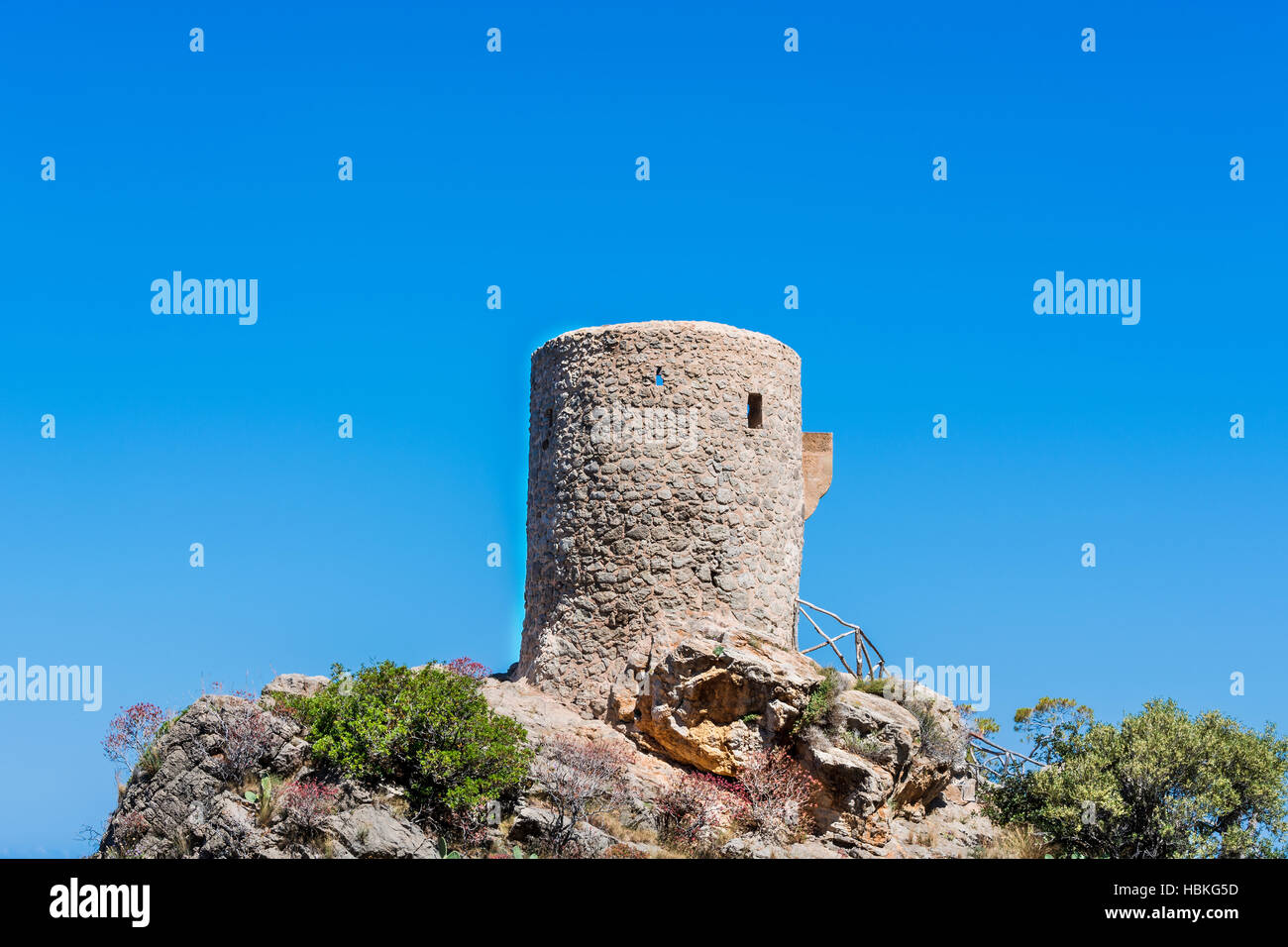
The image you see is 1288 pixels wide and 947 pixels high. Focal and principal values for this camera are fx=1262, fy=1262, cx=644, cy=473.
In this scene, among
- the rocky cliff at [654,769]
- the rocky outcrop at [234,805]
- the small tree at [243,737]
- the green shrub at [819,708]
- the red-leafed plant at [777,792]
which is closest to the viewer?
the rocky outcrop at [234,805]

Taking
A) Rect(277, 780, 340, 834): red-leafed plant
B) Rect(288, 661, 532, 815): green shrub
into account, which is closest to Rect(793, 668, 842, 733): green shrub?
Rect(288, 661, 532, 815): green shrub

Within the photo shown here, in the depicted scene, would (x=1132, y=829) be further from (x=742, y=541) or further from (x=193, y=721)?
(x=193, y=721)

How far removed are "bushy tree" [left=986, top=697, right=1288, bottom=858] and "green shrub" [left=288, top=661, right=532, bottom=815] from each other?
733 cm

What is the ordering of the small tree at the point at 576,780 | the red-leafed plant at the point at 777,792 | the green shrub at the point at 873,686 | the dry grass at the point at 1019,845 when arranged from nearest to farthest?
the small tree at the point at 576,780, the dry grass at the point at 1019,845, the red-leafed plant at the point at 777,792, the green shrub at the point at 873,686

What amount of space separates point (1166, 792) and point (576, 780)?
7844 mm

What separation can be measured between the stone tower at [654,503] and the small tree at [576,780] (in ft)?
4.52

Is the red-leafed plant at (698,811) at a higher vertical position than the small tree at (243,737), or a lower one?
lower

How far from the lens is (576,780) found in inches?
657

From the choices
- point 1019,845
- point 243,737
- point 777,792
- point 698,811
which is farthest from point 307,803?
point 1019,845

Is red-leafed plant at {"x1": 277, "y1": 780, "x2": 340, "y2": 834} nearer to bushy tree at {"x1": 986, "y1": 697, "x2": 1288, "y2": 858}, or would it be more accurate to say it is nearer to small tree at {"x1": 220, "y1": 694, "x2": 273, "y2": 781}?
small tree at {"x1": 220, "y1": 694, "x2": 273, "y2": 781}

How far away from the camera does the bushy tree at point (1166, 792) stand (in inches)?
647

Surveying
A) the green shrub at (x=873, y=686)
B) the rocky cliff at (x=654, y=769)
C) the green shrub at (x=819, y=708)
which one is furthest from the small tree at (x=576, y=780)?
the green shrub at (x=873, y=686)

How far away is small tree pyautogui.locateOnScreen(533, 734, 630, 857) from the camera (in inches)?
630

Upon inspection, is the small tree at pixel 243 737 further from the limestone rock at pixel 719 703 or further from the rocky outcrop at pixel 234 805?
the limestone rock at pixel 719 703
